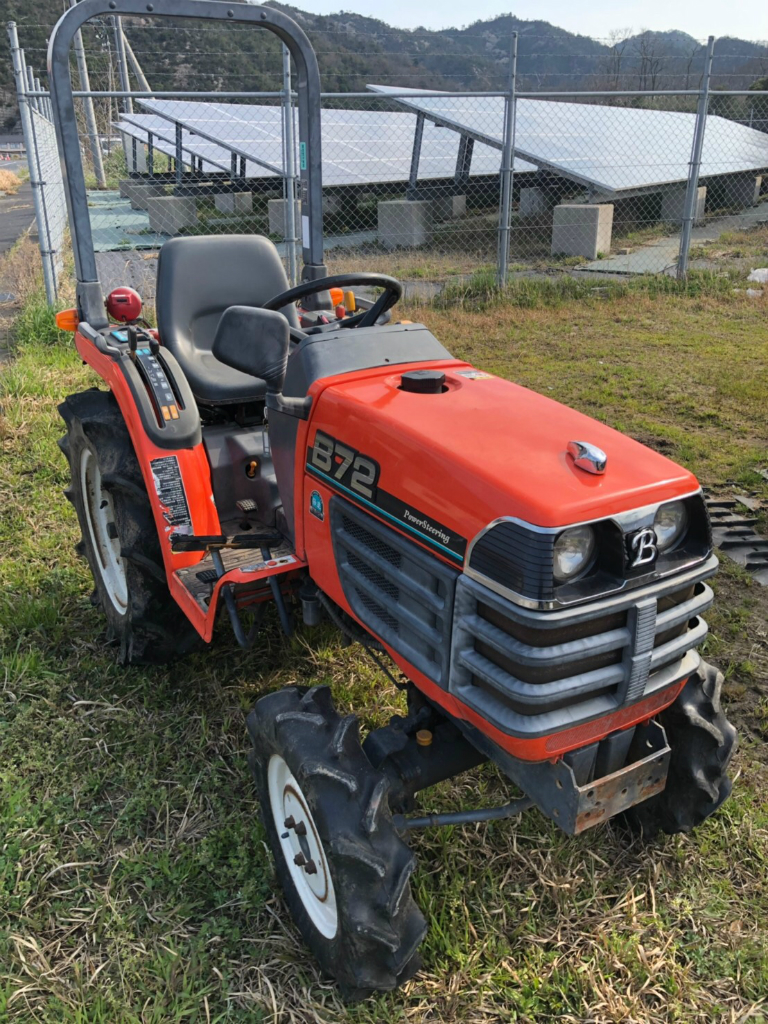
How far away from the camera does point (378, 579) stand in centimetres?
204

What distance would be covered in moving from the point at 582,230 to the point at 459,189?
4.29 m

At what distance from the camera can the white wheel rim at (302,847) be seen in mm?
1981

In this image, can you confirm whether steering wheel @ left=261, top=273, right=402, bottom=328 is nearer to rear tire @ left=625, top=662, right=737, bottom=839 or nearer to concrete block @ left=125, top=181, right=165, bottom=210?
rear tire @ left=625, top=662, right=737, bottom=839

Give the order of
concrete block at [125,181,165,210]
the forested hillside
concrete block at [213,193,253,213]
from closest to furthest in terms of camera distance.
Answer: concrete block at [213,193,253,213] → concrete block at [125,181,165,210] → the forested hillside

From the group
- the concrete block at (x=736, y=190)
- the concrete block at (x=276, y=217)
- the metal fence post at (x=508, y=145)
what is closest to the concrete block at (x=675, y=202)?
the concrete block at (x=736, y=190)

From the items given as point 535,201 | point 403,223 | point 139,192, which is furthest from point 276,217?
point 139,192

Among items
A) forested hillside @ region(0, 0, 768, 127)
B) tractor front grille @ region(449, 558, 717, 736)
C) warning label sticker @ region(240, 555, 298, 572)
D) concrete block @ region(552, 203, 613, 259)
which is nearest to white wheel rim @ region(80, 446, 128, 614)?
warning label sticker @ region(240, 555, 298, 572)

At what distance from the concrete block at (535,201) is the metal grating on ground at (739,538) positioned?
10.8 metres

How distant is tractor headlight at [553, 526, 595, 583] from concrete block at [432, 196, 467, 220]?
13280 mm

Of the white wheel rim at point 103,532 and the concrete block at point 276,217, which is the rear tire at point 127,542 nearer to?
the white wheel rim at point 103,532

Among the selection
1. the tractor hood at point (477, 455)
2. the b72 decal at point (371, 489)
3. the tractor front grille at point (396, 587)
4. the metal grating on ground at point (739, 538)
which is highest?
the tractor hood at point (477, 455)

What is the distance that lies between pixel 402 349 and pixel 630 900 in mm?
1602

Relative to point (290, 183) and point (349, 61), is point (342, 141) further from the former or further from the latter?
point (349, 61)

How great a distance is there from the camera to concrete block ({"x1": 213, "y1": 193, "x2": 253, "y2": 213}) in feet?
51.3
